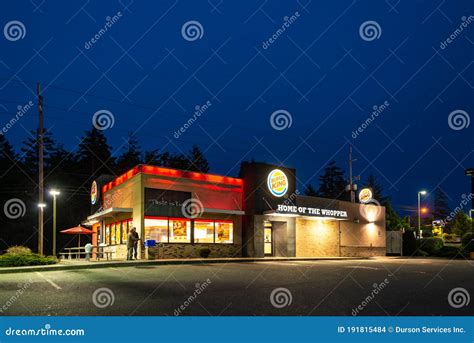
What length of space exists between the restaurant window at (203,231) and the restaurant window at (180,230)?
20.3 inches

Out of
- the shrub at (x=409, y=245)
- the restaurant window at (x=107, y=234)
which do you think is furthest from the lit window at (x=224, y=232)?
the shrub at (x=409, y=245)

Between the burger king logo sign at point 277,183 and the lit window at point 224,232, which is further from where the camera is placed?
the burger king logo sign at point 277,183

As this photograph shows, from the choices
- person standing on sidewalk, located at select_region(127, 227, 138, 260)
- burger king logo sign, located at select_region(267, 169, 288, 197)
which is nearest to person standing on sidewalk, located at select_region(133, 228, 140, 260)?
person standing on sidewalk, located at select_region(127, 227, 138, 260)

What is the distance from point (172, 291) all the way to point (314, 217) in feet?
79.3

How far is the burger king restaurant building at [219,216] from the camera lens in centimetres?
2764

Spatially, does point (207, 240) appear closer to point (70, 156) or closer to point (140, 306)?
point (140, 306)

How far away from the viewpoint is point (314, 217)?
34.2 metres

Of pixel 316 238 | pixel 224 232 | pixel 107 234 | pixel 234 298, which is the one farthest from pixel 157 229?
pixel 234 298

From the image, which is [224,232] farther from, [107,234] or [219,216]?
[107,234]

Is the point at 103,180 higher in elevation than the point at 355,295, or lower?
higher

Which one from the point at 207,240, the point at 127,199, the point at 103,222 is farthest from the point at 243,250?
the point at 103,222

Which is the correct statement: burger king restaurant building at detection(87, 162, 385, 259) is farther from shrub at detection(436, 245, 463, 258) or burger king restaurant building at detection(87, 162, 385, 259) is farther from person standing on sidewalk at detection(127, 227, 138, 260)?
shrub at detection(436, 245, 463, 258)

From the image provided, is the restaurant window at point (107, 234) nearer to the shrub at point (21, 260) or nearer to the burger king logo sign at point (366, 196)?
the shrub at point (21, 260)

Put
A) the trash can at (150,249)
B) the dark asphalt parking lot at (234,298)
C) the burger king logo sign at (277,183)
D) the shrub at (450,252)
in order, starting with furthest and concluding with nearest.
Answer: the shrub at (450,252), the burger king logo sign at (277,183), the trash can at (150,249), the dark asphalt parking lot at (234,298)
